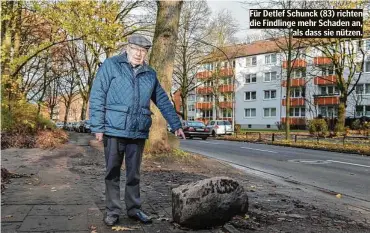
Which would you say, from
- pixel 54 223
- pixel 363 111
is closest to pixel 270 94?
pixel 363 111

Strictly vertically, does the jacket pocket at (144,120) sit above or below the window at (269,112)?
below

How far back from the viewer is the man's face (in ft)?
15.2

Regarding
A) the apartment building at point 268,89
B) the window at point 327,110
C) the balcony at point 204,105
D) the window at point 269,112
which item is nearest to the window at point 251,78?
the apartment building at point 268,89

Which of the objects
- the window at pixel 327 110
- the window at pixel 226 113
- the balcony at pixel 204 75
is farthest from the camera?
the window at pixel 226 113

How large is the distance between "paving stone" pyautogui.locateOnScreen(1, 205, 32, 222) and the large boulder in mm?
1718

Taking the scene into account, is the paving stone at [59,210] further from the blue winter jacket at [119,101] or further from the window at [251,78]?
the window at [251,78]

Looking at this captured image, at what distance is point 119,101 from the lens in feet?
14.9

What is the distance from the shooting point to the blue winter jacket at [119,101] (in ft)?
14.8

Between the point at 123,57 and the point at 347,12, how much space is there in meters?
26.6

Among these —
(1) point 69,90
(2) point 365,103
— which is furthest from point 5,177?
(2) point 365,103

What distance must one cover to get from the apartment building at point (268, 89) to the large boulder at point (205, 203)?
163 feet

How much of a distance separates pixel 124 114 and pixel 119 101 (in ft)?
0.47

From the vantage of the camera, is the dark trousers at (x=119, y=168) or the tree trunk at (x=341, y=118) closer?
the dark trousers at (x=119, y=168)

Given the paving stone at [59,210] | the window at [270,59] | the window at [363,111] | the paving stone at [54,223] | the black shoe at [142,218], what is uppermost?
A: the window at [270,59]
